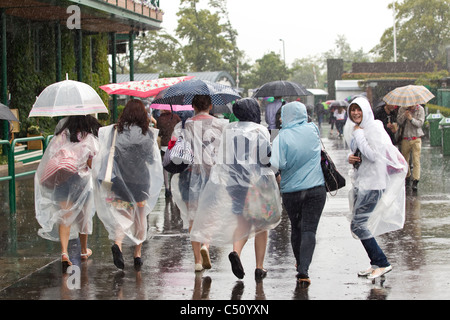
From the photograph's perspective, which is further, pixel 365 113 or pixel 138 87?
pixel 138 87

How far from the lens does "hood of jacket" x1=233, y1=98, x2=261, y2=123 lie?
6.57 m

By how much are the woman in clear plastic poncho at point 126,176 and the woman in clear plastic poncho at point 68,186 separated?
0.19 metres

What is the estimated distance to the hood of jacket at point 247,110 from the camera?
6574mm

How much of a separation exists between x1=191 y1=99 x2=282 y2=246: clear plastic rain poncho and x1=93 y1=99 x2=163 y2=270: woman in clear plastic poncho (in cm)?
83

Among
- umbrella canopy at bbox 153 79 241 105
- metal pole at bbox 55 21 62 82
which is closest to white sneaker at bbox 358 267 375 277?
umbrella canopy at bbox 153 79 241 105

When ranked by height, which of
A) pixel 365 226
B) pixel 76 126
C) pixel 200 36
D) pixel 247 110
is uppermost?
pixel 200 36

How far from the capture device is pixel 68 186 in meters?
7.21

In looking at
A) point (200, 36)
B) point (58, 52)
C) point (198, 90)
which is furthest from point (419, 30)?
point (198, 90)

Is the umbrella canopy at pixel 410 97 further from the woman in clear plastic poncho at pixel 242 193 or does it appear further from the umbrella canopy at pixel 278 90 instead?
the woman in clear plastic poncho at pixel 242 193

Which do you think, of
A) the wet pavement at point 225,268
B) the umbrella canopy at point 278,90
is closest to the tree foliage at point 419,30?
the umbrella canopy at point 278,90

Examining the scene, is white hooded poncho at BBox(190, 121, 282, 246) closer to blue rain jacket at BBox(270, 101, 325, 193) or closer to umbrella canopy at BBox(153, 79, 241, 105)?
blue rain jacket at BBox(270, 101, 325, 193)

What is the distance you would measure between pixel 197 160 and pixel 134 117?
776mm

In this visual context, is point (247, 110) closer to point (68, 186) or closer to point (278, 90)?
point (68, 186)
